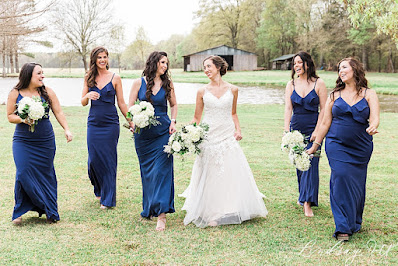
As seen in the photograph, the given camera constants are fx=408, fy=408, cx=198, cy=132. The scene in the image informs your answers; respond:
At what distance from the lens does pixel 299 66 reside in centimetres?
631

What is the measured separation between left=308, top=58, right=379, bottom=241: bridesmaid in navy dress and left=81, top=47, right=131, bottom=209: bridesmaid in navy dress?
10.6 ft

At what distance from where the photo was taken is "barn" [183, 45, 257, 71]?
69.8 m

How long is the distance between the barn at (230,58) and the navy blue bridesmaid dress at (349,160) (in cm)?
6542

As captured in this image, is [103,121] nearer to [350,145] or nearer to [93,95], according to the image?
[93,95]

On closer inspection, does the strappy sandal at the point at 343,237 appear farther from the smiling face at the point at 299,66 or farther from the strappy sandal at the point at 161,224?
the smiling face at the point at 299,66

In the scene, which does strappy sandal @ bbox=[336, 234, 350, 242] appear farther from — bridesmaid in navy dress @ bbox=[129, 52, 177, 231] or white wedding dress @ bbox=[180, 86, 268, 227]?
bridesmaid in navy dress @ bbox=[129, 52, 177, 231]

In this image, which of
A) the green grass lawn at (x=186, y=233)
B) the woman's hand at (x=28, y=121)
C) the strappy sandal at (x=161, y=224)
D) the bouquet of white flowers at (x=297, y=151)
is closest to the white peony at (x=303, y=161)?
the bouquet of white flowers at (x=297, y=151)

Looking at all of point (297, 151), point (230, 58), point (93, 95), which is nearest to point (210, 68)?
point (297, 151)

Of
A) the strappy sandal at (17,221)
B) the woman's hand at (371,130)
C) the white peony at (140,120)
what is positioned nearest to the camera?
the woman's hand at (371,130)

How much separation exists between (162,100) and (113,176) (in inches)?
61.0

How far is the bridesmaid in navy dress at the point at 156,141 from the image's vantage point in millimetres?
5848

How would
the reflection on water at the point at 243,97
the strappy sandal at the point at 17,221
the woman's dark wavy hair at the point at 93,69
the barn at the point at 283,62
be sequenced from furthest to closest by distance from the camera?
the barn at the point at 283,62
the reflection on water at the point at 243,97
the woman's dark wavy hair at the point at 93,69
the strappy sandal at the point at 17,221

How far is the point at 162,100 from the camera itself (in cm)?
595

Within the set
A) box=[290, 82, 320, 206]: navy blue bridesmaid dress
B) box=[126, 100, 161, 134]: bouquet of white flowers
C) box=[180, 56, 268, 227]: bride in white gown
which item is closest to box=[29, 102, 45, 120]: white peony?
box=[126, 100, 161, 134]: bouquet of white flowers
